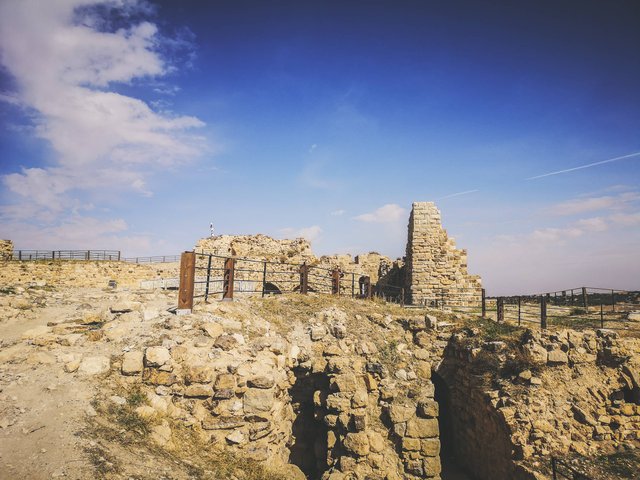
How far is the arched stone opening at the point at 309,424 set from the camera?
8.87m

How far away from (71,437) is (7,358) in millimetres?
2532

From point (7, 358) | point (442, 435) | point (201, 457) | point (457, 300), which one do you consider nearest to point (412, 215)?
point (457, 300)

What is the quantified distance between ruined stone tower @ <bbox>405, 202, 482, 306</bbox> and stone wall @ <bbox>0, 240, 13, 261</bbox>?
1159 inches

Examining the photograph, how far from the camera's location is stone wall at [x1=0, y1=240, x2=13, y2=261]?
2594 centimetres

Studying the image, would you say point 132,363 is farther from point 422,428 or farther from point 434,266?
point 434,266

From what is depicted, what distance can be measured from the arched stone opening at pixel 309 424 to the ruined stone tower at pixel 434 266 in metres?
9.07

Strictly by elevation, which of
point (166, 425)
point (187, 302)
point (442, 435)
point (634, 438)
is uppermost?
point (187, 302)

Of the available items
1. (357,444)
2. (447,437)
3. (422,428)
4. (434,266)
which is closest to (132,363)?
(357,444)

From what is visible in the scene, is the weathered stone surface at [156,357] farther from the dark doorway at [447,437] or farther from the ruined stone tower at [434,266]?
the ruined stone tower at [434,266]

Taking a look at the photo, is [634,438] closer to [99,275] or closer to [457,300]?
[457,300]

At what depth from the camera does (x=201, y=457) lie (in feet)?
18.4

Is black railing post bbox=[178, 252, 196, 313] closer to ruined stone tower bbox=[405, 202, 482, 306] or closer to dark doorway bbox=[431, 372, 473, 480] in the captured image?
dark doorway bbox=[431, 372, 473, 480]

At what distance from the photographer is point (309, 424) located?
9.40 metres

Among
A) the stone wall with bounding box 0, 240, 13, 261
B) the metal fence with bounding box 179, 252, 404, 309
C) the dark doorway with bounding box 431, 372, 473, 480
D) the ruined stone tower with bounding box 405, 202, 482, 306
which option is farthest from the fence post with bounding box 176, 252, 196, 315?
the stone wall with bounding box 0, 240, 13, 261
